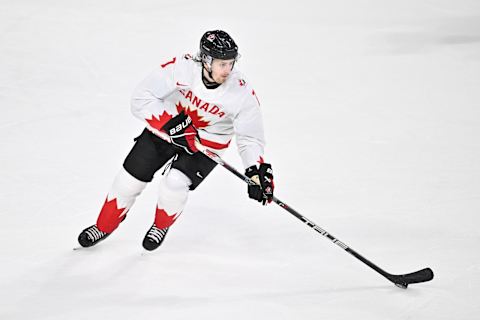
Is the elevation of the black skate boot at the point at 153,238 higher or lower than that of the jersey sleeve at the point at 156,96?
lower

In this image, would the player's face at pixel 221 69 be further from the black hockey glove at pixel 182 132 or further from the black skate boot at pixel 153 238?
the black skate boot at pixel 153 238

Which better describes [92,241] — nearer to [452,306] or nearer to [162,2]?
[452,306]

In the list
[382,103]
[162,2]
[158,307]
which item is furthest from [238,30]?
[158,307]

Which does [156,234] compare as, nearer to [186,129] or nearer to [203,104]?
[186,129]

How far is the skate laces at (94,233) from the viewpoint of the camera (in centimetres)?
295

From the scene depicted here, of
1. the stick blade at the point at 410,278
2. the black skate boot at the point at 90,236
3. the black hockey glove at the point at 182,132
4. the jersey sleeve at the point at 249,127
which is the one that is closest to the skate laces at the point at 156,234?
the black skate boot at the point at 90,236

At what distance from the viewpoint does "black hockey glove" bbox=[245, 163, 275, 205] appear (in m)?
2.61

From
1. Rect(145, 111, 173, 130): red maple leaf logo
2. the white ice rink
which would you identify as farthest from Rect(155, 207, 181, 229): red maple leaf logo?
Rect(145, 111, 173, 130): red maple leaf logo

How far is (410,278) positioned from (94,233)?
4.10ft

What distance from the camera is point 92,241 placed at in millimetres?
2951

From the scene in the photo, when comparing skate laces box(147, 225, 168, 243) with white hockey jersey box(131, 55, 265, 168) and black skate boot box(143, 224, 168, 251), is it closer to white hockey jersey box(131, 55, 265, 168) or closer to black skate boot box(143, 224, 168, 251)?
black skate boot box(143, 224, 168, 251)

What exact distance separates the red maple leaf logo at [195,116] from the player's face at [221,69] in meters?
0.18

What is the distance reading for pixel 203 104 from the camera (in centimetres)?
274

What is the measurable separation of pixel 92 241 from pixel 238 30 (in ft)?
10.6
